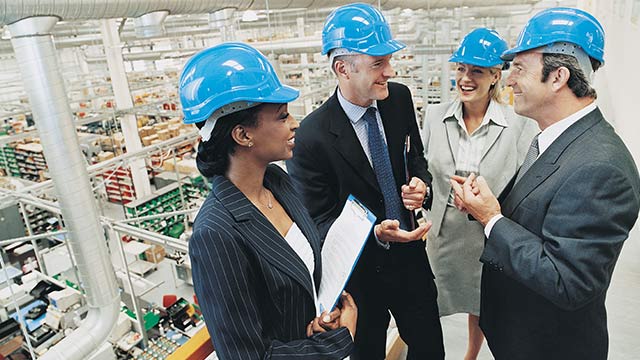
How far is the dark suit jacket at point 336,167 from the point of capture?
165 cm

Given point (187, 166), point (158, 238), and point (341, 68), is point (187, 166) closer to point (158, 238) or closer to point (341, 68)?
point (158, 238)

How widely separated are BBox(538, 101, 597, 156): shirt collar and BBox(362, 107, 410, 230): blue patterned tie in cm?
59

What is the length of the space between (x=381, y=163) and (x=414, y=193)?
0.19m

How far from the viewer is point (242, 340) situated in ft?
3.00

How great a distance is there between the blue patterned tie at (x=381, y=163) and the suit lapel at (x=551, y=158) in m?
0.53

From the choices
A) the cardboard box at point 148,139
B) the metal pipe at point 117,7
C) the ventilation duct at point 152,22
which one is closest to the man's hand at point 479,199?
the metal pipe at point 117,7

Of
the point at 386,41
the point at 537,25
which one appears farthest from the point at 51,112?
the point at 537,25

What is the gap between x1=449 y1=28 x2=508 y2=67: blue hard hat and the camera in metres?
1.84

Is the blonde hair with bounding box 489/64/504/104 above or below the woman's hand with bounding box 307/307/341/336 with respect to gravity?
above

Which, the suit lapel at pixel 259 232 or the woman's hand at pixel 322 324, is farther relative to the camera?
the woman's hand at pixel 322 324

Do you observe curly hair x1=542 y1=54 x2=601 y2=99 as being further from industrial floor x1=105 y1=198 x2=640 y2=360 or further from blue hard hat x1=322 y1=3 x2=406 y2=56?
industrial floor x1=105 y1=198 x2=640 y2=360

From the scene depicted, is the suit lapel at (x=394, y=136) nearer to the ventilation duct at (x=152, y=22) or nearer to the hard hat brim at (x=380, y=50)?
the hard hat brim at (x=380, y=50)

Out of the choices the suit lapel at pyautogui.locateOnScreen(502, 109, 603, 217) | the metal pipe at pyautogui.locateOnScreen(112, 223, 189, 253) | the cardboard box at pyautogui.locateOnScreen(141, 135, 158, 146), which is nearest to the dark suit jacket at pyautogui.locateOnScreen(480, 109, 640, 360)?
the suit lapel at pyautogui.locateOnScreen(502, 109, 603, 217)

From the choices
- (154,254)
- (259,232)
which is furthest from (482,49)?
(154,254)
